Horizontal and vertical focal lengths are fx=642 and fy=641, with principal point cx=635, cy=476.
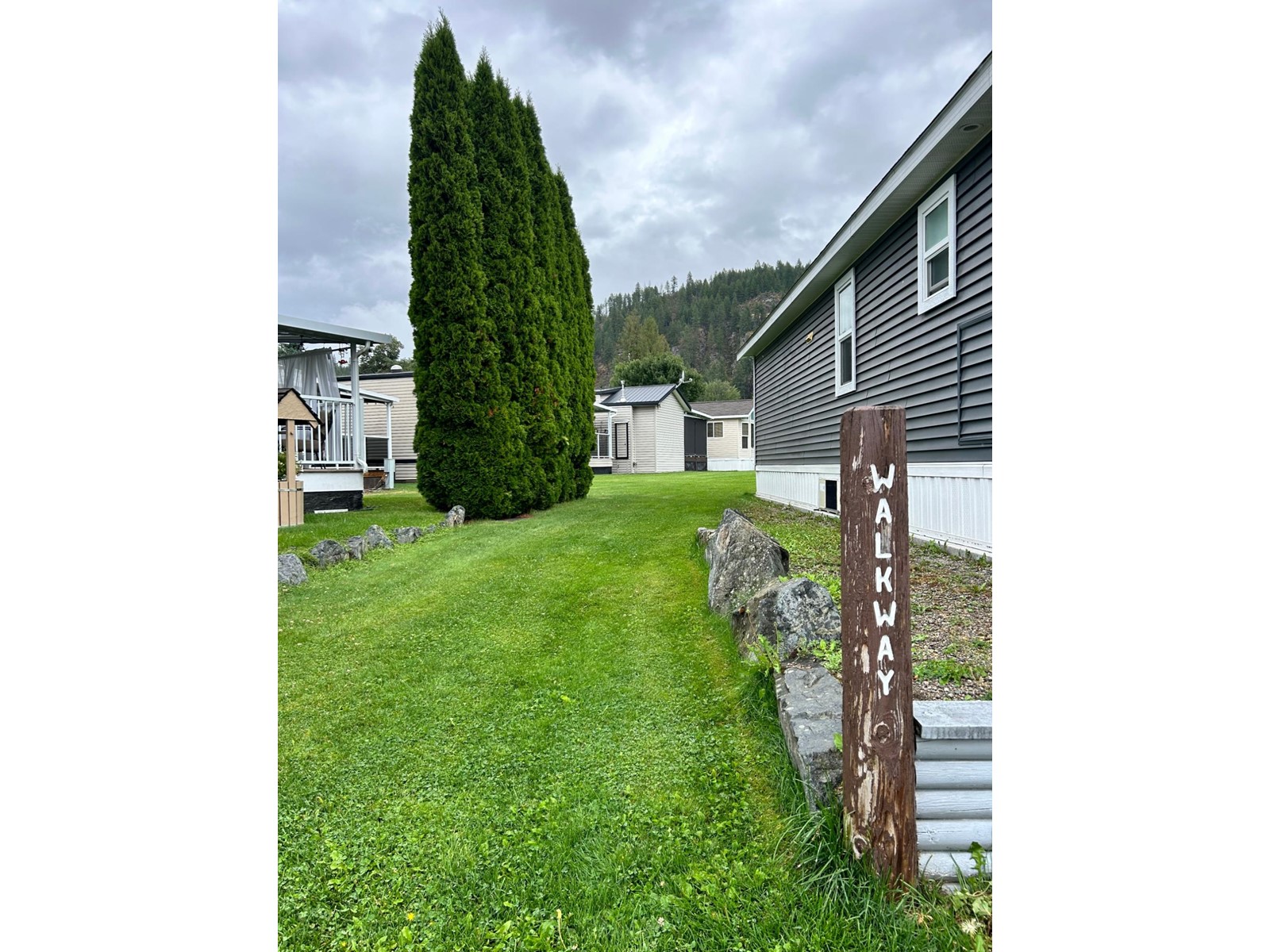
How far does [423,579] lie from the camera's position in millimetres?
5461

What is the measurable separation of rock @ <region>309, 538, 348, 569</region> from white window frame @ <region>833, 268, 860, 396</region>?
616 centimetres

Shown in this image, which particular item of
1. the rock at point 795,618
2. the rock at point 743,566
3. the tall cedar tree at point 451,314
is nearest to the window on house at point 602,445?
the tall cedar tree at point 451,314

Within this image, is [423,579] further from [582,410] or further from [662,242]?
[662,242]

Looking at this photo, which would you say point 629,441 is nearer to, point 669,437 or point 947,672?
point 669,437

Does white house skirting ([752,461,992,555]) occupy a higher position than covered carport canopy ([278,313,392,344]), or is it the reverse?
covered carport canopy ([278,313,392,344])

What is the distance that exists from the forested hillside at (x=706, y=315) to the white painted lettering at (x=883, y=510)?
53.3m

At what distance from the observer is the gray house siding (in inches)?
195

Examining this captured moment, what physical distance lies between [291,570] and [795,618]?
4272 millimetres

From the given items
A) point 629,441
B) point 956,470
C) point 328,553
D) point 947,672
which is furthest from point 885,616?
point 629,441

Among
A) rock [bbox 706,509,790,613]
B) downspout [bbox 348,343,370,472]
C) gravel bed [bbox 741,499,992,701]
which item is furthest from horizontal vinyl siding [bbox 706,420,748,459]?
rock [bbox 706,509,790,613]

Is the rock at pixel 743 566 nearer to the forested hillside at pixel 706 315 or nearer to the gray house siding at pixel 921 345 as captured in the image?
the gray house siding at pixel 921 345

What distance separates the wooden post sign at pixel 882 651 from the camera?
1.71 meters

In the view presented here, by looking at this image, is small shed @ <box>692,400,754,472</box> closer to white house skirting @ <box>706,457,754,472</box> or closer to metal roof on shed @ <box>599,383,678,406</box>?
white house skirting @ <box>706,457,754,472</box>

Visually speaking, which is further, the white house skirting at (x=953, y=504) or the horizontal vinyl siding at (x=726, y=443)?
the horizontal vinyl siding at (x=726, y=443)
